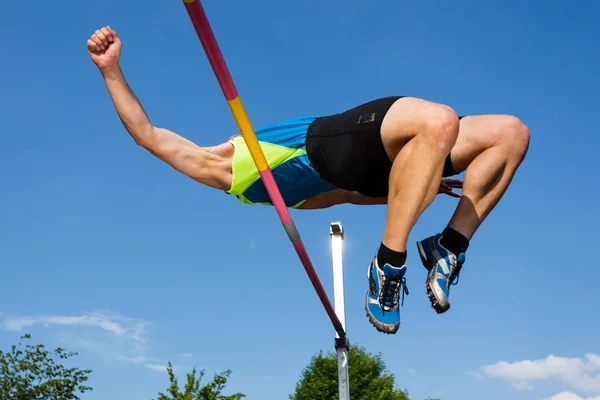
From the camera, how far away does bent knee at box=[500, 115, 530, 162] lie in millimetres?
2906

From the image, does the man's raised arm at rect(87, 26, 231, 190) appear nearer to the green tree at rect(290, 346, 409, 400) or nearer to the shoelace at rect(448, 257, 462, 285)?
the shoelace at rect(448, 257, 462, 285)

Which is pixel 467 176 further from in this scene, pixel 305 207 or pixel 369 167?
pixel 305 207

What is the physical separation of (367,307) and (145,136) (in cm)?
122

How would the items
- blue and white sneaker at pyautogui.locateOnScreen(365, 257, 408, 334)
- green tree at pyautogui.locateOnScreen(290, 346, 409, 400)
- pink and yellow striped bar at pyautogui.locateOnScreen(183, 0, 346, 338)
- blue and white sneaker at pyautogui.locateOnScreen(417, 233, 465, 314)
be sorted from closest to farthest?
1. pink and yellow striped bar at pyautogui.locateOnScreen(183, 0, 346, 338)
2. blue and white sneaker at pyautogui.locateOnScreen(365, 257, 408, 334)
3. blue and white sneaker at pyautogui.locateOnScreen(417, 233, 465, 314)
4. green tree at pyautogui.locateOnScreen(290, 346, 409, 400)

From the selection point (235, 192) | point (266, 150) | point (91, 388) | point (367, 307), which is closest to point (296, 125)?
point (266, 150)

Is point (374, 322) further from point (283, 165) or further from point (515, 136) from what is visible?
point (515, 136)

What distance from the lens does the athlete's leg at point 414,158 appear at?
255 cm

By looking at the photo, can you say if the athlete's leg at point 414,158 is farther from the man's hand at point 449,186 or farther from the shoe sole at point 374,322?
the man's hand at point 449,186

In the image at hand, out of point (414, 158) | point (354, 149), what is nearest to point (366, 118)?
point (354, 149)

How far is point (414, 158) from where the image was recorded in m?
2.57

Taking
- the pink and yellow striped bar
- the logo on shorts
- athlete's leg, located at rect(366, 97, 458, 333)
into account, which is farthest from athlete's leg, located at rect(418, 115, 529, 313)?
the pink and yellow striped bar

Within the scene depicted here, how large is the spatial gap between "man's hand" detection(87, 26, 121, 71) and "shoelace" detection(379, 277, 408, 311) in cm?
143

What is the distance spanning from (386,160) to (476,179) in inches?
16.6

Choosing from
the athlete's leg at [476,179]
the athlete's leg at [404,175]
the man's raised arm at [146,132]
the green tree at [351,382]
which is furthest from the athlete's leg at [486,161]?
the green tree at [351,382]
